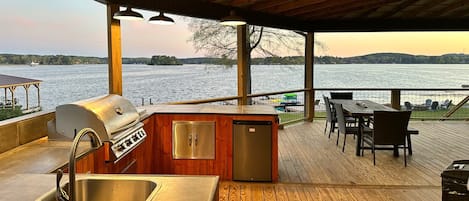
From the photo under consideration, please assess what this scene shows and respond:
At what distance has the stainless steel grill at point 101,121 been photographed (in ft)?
9.18

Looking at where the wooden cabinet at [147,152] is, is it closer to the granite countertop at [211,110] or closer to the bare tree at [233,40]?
the granite countertop at [211,110]

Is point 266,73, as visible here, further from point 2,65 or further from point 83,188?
point 83,188

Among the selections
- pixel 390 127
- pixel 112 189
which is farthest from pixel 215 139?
pixel 112 189

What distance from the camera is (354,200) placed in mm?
3973

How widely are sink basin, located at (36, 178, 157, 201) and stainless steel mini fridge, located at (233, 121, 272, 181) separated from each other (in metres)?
2.56

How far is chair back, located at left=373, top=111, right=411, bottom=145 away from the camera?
514cm

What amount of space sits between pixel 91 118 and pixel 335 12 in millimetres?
6152

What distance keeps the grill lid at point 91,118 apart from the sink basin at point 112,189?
873mm

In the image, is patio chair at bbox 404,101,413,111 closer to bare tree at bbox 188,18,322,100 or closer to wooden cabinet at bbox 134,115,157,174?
bare tree at bbox 188,18,322,100

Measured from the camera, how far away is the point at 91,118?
2.79m

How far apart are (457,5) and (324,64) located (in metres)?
2.94

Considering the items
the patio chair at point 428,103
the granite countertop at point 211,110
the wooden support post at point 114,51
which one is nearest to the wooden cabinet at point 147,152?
the granite countertop at point 211,110

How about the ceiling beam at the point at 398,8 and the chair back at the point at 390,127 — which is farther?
the ceiling beam at the point at 398,8

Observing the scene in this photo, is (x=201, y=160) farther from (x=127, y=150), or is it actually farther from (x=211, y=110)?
(x=127, y=150)
